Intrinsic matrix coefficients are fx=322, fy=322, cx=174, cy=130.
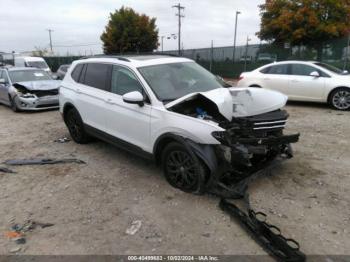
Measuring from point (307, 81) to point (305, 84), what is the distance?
0.10 m

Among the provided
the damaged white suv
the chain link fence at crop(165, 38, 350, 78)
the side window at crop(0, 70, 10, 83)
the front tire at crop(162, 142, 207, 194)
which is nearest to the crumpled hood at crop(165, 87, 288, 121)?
the damaged white suv

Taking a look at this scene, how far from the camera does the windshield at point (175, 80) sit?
4625 mm

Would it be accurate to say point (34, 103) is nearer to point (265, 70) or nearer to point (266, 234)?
point (265, 70)

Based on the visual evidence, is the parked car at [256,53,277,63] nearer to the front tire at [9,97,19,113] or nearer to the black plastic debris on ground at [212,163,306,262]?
the front tire at [9,97,19,113]

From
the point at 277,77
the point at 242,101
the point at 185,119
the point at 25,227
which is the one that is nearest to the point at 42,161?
the point at 25,227

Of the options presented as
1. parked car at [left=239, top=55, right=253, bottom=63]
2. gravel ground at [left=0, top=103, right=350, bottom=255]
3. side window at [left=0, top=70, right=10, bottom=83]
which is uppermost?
parked car at [left=239, top=55, right=253, bottom=63]

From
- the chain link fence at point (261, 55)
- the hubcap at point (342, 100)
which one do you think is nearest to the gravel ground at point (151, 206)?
the hubcap at point (342, 100)

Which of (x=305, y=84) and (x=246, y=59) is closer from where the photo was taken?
(x=305, y=84)

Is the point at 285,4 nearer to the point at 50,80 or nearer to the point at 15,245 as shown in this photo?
the point at 50,80

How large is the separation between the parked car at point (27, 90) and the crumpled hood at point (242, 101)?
7644 mm

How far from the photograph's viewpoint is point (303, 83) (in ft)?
32.5

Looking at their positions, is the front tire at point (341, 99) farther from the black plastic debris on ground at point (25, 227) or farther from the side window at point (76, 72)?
the black plastic debris on ground at point (25, 227)

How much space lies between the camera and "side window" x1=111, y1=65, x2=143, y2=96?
15.8 feet

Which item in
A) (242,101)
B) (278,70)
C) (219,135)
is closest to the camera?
(219,135)
